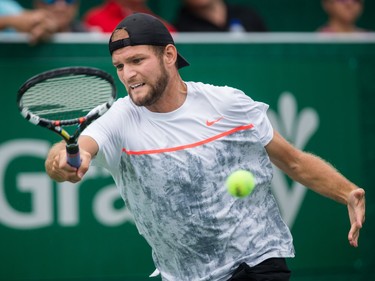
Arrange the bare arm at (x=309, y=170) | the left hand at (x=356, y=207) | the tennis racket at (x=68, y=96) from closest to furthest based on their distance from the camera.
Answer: the tennis racket at (x=68, y=96) < the left hand at (x=356, y=207) < the bare arm at (x=309, y=170)

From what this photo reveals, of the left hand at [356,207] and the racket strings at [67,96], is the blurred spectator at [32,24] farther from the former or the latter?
the left hand at [356,207]

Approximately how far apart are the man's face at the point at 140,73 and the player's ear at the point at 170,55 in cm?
11

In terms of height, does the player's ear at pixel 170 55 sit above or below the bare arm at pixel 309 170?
above

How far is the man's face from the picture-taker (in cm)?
443

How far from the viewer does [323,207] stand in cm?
766

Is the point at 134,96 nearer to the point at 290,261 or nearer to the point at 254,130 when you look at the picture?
the point at 254,130

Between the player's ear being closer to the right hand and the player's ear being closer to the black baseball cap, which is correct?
the black baseball cap

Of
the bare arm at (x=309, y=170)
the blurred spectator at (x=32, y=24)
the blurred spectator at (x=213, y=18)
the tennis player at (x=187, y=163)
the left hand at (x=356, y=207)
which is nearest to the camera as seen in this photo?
the tennis player at (x=187, y=163)

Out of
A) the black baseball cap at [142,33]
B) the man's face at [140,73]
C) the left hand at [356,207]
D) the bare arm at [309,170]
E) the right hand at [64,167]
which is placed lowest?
the left hand at [356,207]

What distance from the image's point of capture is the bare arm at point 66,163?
3.96 m

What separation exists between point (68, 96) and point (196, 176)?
0.86 meters

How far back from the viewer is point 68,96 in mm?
4863

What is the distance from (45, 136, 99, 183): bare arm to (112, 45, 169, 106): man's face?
0.32 metres

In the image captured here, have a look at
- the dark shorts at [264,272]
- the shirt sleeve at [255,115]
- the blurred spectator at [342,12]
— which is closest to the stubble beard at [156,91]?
the shirt sleeve at [255,115]
